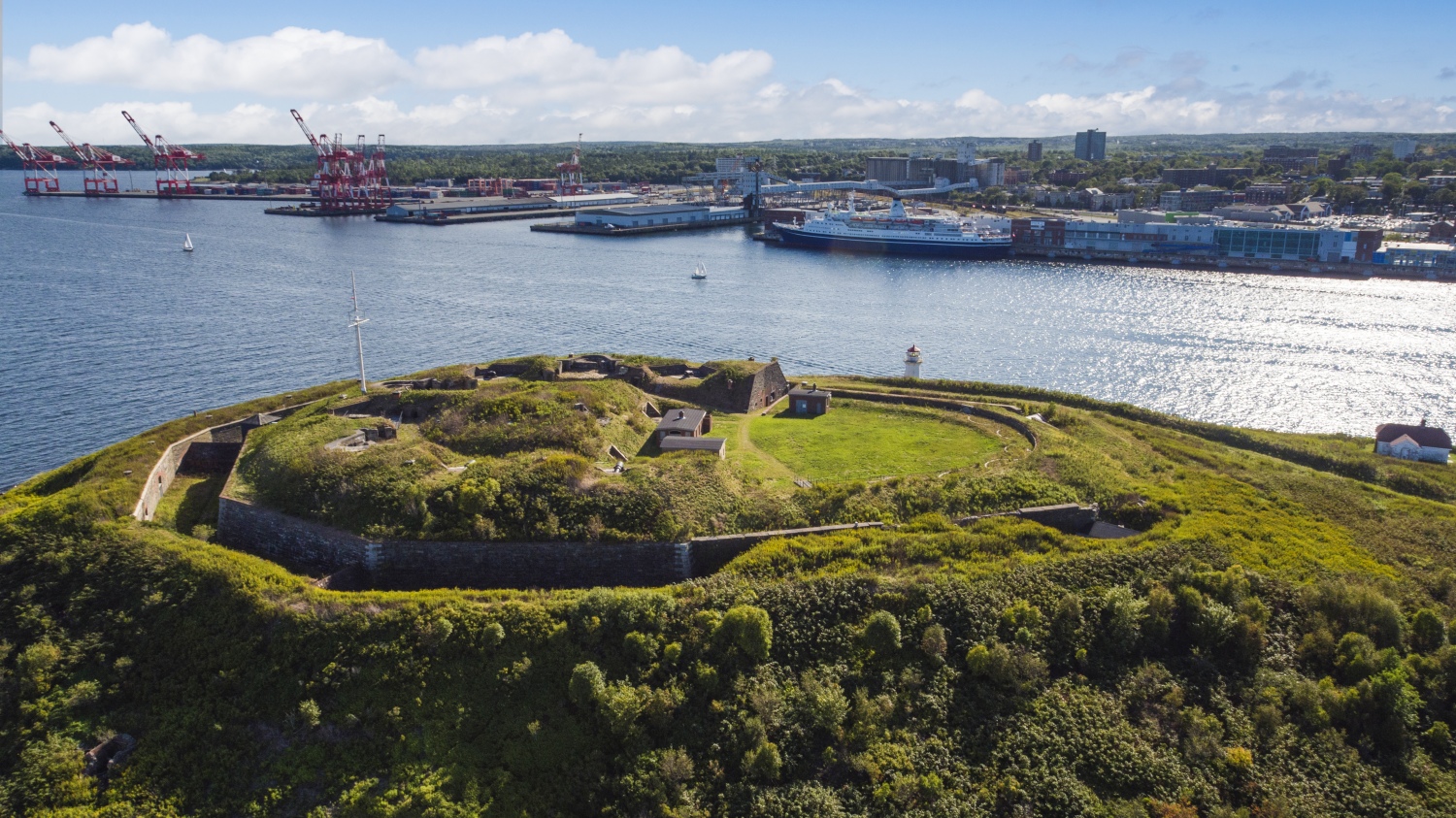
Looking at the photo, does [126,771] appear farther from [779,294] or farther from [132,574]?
[779,294]

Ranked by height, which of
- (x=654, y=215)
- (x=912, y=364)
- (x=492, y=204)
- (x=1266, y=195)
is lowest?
(x=912, y=364)

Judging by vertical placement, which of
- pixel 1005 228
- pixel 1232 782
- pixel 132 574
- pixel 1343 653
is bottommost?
pixel 1232 782

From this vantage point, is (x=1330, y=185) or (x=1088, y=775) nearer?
(x=1088, y=775)

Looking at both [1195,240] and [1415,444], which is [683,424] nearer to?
[1415,444]

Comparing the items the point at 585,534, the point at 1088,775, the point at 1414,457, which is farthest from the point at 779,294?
the point at 1088,775

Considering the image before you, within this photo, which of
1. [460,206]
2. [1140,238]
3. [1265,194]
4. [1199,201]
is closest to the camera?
[1140,238]

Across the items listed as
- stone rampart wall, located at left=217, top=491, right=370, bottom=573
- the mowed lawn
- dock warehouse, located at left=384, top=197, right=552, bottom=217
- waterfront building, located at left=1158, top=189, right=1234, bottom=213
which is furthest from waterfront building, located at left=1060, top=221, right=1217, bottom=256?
stone rampart wall, located at left=217, top=491, right=370, bottom=573

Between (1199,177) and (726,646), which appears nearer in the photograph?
(726,646)

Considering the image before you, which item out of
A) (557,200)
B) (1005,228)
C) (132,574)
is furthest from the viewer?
(557,200)

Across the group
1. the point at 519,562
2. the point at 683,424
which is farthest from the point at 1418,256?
the point at 519,562
